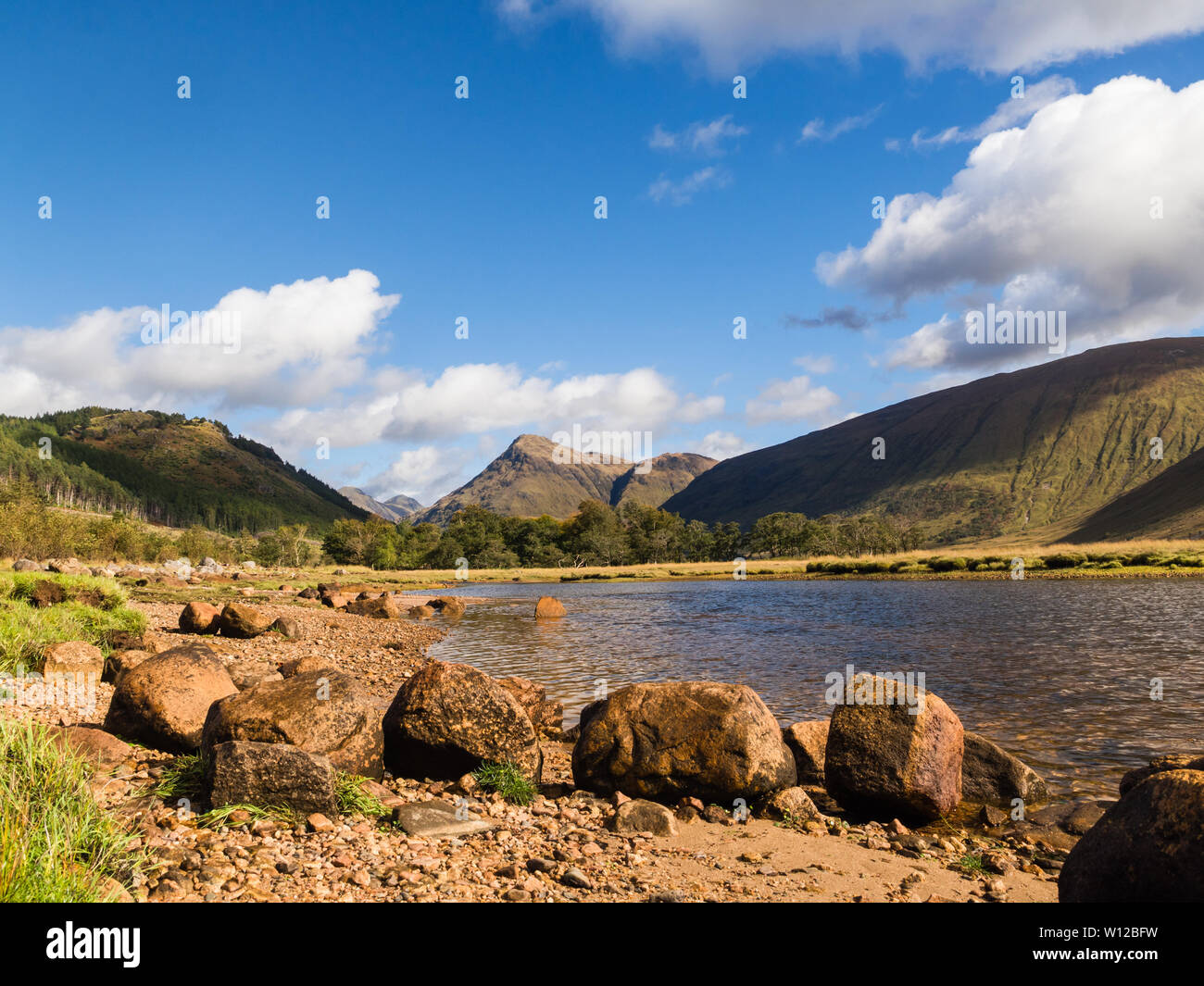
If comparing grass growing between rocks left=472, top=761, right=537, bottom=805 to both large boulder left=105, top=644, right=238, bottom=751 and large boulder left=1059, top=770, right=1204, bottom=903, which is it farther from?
large boulder left=1059, top=770, right=1204, bottom=903

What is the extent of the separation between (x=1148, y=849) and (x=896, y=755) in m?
4.36

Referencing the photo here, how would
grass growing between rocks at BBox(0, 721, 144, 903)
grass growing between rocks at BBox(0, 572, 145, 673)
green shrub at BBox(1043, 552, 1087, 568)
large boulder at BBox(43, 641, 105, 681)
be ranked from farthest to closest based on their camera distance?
1. green shrub at BBox(1043, 552, 1087, 568)
2. grass growing between rocks at BBox(0, 572, 145, 673)
3. large boulder at BBox(43, 641, 105, 681)
4. grass growing between rocks at BBox(0, 721, 144, 903)

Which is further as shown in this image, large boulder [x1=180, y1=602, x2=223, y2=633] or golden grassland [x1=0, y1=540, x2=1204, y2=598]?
golden grassland [x1=0, y1=540, x2=1204, y2=598]

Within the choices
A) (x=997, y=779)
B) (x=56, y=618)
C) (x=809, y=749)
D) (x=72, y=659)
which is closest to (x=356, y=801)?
(x=809, y=749)

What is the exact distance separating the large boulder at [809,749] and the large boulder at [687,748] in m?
0.94

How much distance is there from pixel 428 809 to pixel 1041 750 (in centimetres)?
1140

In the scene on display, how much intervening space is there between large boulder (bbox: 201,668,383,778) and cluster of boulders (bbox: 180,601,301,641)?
1839 cm

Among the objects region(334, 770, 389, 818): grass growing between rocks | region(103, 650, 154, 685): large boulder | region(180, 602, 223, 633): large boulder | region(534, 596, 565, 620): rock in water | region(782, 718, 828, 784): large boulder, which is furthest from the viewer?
region(534, 596, 565, 620): rock in water

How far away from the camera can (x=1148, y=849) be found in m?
5.32

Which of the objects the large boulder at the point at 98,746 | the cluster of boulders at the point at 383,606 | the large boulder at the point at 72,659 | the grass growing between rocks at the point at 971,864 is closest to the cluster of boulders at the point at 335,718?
the large boulder at the point at 98,746

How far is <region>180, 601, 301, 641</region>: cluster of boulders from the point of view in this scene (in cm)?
2580

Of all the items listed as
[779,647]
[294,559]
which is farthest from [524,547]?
[779,647]

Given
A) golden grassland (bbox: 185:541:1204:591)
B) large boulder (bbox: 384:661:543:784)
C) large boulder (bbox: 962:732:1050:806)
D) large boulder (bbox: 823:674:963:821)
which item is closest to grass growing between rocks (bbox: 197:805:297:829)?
large boulder (bbox: 384:661:543:784)
